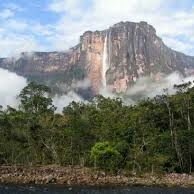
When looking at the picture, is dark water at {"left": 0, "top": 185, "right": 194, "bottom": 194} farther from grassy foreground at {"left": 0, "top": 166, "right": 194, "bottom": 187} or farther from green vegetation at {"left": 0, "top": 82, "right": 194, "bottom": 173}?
green vegetation at {"left": 0, "top": 82, "right": 194, "bottom": 173}

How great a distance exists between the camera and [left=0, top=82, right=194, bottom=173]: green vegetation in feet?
189

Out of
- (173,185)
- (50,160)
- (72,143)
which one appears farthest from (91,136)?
(173,185)

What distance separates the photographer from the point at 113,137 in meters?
62.5

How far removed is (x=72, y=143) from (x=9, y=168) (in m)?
12.4

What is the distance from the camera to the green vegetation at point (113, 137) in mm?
57688

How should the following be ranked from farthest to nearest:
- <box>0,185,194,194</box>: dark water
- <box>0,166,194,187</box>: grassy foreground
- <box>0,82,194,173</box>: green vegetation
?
<box>0,82,194,173</box>: green vegetation, <box>0,166,194,187</box>: grassy foreground, <box>0,185,194,194</box>: dark water

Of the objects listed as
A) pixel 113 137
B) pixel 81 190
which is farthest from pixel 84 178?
pixel 113 137

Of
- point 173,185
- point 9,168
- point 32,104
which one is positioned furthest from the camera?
point 32,104

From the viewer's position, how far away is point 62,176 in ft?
165

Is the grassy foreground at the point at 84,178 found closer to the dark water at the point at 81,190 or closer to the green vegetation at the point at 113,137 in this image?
the green vegetation at the point at 113,137

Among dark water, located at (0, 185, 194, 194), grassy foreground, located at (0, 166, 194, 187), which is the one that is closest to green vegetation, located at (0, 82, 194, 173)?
grassy foreground, located at (0, 166, 194, 187)

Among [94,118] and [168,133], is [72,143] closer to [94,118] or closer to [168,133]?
[94,118]

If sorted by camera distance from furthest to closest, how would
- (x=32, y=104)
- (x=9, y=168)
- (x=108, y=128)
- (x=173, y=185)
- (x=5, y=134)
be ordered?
(x=32, y=104), (x=5, y=134), (x=108, y=128), (x=9, y=168), (x=173, y=185)

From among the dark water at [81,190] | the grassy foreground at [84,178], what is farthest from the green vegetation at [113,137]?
the dark water at [81,190]
